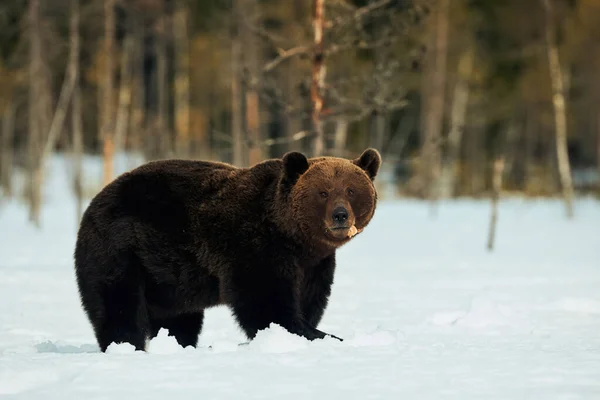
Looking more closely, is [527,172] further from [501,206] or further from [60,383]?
[60,383]

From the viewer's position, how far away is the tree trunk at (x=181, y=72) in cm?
3388

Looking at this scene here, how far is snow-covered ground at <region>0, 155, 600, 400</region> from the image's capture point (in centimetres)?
430

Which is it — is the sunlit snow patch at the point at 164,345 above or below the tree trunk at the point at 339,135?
below

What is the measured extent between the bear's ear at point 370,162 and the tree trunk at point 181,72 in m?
27.4

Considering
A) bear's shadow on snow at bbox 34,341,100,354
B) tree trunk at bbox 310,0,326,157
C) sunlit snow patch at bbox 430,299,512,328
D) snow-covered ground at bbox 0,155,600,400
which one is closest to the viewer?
snow-covered ground at bbox 0,155,600,400

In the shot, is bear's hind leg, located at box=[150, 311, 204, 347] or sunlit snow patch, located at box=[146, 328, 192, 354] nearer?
sunlit snow patch, located at box=[146, 328, 192, 354]

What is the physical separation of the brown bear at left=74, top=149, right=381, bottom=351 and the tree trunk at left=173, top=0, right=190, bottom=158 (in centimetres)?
2739

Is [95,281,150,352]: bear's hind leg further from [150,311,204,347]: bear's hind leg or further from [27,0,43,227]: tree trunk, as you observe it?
[27,0,43,227]: tree trunk

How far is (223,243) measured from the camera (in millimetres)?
5945

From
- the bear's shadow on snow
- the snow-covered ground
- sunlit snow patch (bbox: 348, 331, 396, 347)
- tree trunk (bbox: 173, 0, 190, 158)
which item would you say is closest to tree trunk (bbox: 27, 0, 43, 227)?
the snow-covered ground

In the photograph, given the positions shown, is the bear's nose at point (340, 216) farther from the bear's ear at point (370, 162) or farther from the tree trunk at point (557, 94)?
the tree trunk at point (557, 94)

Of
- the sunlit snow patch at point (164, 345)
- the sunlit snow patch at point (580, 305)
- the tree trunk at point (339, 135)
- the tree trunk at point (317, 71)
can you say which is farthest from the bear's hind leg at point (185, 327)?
the tree trunk at point (317, 71)

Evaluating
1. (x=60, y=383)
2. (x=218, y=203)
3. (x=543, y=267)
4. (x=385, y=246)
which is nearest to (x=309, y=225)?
(x=218, y=203)

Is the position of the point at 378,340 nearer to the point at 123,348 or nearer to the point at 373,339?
the point at 373,339
